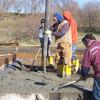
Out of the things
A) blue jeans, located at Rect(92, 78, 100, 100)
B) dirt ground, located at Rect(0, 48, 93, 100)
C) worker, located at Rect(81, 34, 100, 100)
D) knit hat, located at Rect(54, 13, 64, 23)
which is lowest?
dirt ground, located at Rect(0, 48, 93, 100)

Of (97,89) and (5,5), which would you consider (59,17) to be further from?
(5,5)

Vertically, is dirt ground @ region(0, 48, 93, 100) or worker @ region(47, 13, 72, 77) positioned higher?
worker @ region(47, 13, 72, 77)

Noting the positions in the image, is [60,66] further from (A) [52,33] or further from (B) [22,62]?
(B) [22,62]

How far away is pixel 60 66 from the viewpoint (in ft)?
35.0

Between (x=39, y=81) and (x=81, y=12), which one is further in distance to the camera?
(x=81, y=12)

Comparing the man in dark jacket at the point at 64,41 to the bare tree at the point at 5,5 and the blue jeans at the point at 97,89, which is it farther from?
the bare tree at the point at 5,5

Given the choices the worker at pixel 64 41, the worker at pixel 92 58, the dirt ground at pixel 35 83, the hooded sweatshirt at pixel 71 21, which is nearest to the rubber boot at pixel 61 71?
the worker at pixel 64 41

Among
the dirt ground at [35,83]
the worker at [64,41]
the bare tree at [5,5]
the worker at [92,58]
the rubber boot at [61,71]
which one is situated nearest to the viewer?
the worker at [92,58]

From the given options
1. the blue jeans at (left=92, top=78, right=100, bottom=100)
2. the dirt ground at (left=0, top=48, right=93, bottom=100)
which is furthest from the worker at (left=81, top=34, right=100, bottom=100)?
the dirt ground at (left=0, top=48, right=93, bottom=100)

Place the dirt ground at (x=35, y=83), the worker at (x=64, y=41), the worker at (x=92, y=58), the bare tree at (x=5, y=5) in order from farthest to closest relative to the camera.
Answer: the bare tree at (x=5, y=5) < the worker at (x=64, y=41) < the dirt ground at (x=35, y=83) < the worker at (x=92, y=58)

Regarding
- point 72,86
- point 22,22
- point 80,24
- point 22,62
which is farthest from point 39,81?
point 80,24

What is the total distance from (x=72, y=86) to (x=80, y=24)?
41250mm

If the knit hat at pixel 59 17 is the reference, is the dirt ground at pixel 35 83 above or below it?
below

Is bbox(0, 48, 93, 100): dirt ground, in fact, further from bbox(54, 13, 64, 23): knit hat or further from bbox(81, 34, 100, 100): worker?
bbox(54, 13, 64, 23): knit hat
